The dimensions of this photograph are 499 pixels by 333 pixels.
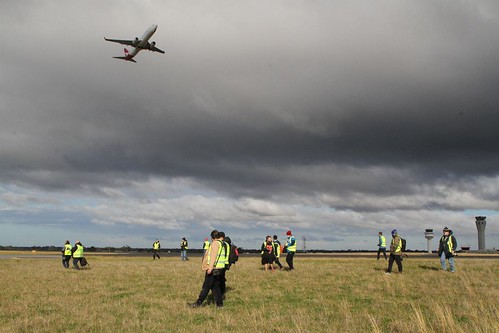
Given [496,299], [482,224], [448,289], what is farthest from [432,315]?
[482,224]

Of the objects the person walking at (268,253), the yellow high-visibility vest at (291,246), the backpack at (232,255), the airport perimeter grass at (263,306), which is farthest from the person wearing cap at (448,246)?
the backpack at (232,255)

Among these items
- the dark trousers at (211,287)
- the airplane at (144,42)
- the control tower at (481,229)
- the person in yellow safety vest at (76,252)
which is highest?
the airplane at (144,42)

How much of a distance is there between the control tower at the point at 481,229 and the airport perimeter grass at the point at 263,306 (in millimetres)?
79219

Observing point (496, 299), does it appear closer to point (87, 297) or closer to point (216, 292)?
point (216, 292)

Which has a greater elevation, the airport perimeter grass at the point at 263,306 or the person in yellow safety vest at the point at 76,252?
the person in yellow safety vest at the point at 76,252

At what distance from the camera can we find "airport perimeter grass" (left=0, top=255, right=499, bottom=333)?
27.7ft

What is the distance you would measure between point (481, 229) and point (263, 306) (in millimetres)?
89427

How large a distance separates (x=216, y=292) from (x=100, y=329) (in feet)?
10.8

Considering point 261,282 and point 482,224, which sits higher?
point 482,224

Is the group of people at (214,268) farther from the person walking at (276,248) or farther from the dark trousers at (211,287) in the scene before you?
the person walking at (276,248)

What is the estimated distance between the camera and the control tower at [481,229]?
8694cm

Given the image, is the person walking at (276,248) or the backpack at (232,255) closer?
the backpack at (232,255)

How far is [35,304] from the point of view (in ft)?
37.8

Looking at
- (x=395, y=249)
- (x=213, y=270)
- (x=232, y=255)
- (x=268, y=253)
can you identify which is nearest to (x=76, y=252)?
(x=268, y=253)
